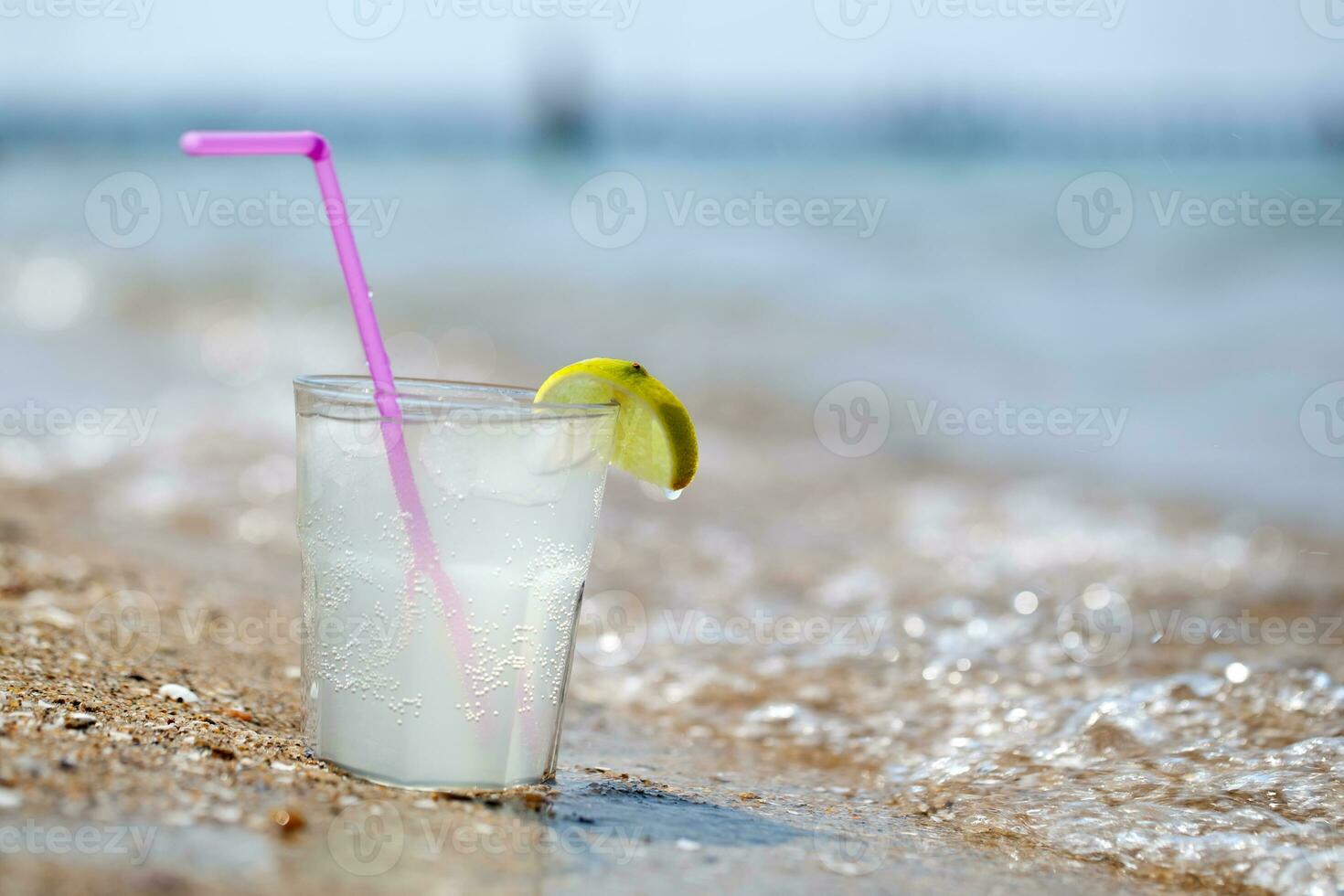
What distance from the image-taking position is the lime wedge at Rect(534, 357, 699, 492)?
1896 mm

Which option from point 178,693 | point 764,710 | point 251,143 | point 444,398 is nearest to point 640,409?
point 444,398

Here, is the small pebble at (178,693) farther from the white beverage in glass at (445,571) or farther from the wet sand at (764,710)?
the white beverage in glass at (445,571)

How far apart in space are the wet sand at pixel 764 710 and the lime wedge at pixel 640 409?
57cm

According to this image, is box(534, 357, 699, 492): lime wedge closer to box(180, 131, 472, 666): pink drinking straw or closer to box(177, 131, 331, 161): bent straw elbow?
box(180, 131, 472, 666): pink drinking straw

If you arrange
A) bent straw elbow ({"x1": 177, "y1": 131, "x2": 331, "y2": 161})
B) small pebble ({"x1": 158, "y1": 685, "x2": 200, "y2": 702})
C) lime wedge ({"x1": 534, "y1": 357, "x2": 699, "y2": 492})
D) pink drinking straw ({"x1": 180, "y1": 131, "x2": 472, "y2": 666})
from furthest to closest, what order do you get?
1. small pebble ({"x1": 158, "y1": 685, "x2": 200, "y2": 702})
2. lime wedge ({"x1": 534, "y1": 357, "x2": 699, "y2": 492})
3. pink drinking straw ({"x1": 180, "y1": 131, "x2": 472, "y2": 666})
4. bent straw elbow ({"x1": 177, "y1": 131, "x2": 331, "y2": 161})

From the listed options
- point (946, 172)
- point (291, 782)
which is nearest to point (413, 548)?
point (291, 782)

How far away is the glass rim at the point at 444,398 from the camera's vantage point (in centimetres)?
179

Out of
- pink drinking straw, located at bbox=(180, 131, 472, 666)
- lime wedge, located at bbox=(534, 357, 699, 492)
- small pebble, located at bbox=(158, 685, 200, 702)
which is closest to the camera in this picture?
pink drinking straw, located at bbox=(180, 131, 472, 666)

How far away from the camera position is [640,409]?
1.91 metres

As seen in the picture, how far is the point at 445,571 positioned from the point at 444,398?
27 centimetres

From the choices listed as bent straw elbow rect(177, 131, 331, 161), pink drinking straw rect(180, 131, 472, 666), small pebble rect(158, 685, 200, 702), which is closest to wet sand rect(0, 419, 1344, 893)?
small pebble rect(158, 685, 200, 702)

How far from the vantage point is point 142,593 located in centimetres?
325

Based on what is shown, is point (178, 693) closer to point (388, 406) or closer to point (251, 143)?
point (388, 406)

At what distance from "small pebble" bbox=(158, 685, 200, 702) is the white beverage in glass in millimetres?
533
